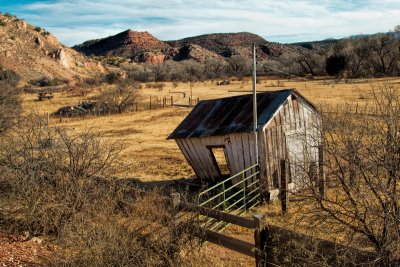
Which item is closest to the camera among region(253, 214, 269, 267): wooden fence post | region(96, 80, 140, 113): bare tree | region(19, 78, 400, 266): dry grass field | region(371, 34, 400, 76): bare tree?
region(253, 214, 269, 267): wooden fence post

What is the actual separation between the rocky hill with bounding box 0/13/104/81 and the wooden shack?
49.5 meters

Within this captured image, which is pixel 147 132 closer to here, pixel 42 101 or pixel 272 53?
pixel 42 101

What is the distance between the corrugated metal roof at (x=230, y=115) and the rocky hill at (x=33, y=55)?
48904mm

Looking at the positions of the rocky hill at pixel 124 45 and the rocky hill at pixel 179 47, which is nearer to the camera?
the rocky hill at pixel 179 47

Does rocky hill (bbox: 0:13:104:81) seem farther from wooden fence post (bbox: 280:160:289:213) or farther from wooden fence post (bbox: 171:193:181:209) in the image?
wooden fence post (bbox: 171:193:181:209)

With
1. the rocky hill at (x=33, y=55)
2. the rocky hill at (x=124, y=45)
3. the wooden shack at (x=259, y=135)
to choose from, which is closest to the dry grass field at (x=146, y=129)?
the wooden shack at (x=259, y=135)

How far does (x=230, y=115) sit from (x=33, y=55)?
5916 cm

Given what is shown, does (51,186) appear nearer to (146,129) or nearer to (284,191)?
(284,191)

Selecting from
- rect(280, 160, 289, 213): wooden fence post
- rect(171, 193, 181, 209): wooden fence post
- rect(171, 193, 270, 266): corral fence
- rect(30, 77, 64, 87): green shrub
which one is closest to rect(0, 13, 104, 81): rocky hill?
rect(30, 77, 64, 87): green shrub

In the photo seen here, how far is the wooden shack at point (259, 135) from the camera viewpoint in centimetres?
1057

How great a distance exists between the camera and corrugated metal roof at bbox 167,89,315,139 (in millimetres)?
10719

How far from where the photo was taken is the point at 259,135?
34.3 feet

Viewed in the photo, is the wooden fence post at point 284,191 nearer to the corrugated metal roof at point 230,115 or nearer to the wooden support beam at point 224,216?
the corrugated metal roof at point 230,115

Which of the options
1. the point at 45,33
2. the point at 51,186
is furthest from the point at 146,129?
the point at 45,33
